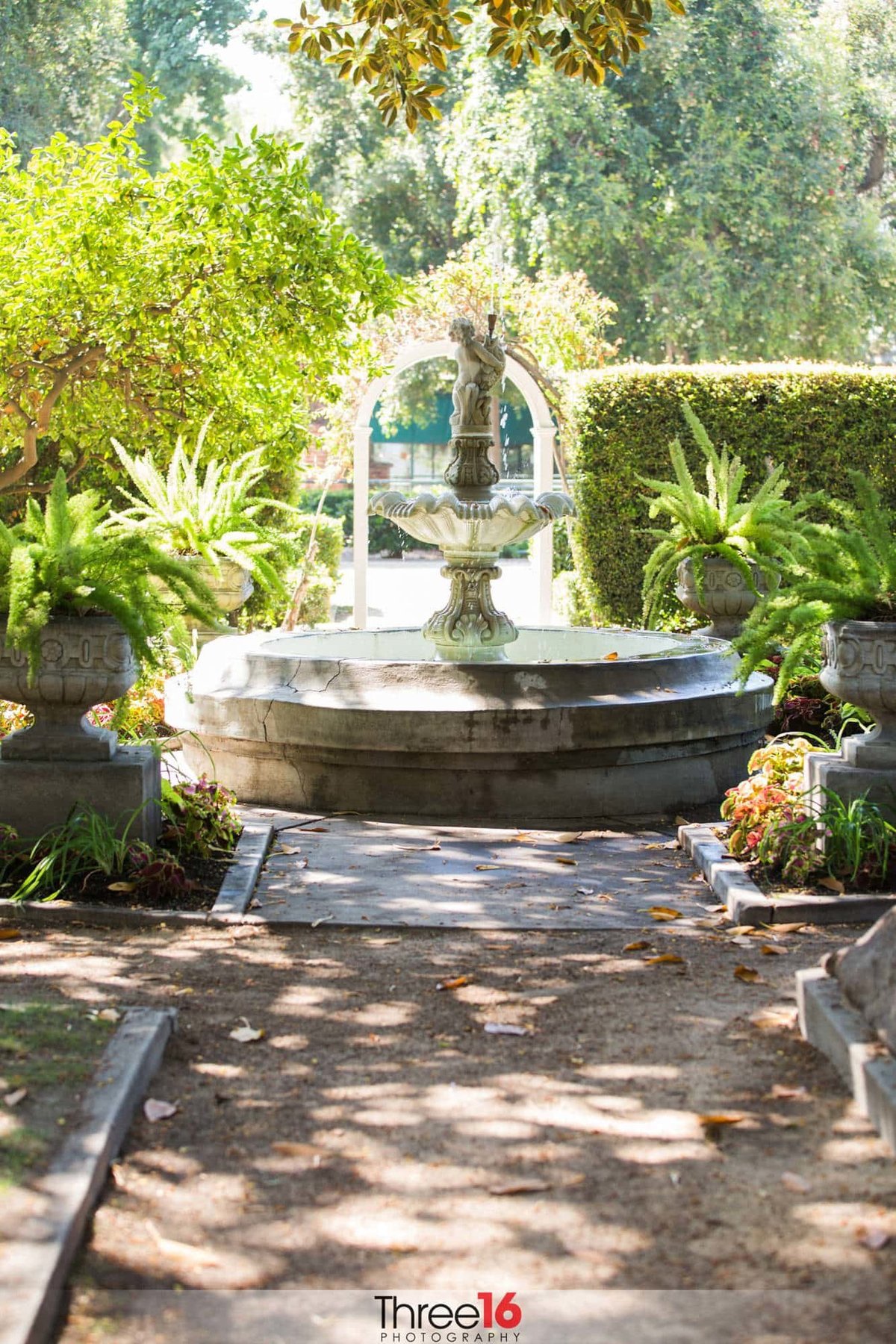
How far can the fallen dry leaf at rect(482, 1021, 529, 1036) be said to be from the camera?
4062 millimetres

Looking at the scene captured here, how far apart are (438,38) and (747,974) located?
4.94 meters

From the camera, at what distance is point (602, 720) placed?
699 centimetres

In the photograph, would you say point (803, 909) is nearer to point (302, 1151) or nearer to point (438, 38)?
point (302, 1151)

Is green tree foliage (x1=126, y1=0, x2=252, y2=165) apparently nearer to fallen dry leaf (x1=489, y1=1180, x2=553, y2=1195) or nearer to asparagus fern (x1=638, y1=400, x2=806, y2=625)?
asparagus fern (x1=638, y1=400, x2=806, y2=625)

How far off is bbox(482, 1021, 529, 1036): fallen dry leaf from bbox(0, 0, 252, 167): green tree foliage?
23.5 m

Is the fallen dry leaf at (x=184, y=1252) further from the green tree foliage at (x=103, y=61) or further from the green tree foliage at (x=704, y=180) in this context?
the green tree foliage at (x=103, y=61)

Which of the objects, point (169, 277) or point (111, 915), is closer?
point (111, 915)

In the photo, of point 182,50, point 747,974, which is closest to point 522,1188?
point 747,974

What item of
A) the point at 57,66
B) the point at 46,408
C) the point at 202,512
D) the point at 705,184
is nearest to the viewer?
the point at 202,512

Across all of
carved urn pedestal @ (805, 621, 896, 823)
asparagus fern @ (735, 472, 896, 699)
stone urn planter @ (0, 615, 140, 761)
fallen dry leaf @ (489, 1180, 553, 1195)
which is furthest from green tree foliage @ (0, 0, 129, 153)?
fallen dry leaf @ (489, 1180, 553, 1195)

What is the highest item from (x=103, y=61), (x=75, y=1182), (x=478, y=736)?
(x=103, y=61)

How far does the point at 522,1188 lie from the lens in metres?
3.05

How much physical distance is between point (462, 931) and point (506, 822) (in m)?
1.93

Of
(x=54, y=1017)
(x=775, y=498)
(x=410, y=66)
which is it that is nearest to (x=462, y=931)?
(x=54, y=1017)
